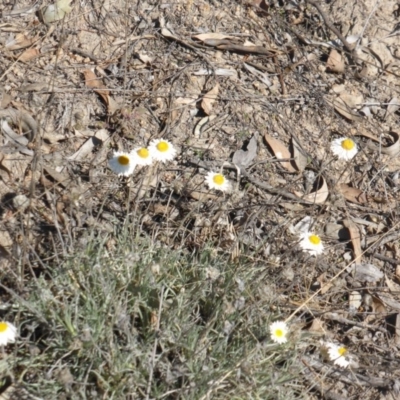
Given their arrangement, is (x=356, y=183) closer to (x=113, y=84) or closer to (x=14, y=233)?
(x=113, y=84)

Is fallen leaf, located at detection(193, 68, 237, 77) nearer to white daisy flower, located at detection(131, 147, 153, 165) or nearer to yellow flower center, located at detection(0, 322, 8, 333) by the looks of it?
white daisy flower, located at detection(131, 147, 153, 165)

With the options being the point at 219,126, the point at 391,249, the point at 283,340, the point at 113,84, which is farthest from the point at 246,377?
the point at 113,84

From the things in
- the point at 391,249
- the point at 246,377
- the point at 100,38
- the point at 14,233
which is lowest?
the point at 391,249

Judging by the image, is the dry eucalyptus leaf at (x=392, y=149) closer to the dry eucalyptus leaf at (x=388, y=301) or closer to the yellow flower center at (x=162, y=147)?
the dry eucalyptus leaf at (x=388, y=301)

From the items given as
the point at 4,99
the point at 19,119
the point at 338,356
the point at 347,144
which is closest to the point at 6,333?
A: the point at 338,356

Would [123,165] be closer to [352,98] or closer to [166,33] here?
[166,33]

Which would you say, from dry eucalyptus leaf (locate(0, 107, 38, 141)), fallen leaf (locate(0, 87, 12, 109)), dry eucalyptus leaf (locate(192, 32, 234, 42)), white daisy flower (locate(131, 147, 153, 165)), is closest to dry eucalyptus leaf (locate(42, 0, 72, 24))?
fallen leaf (locate(0, 87, 12, 109))
